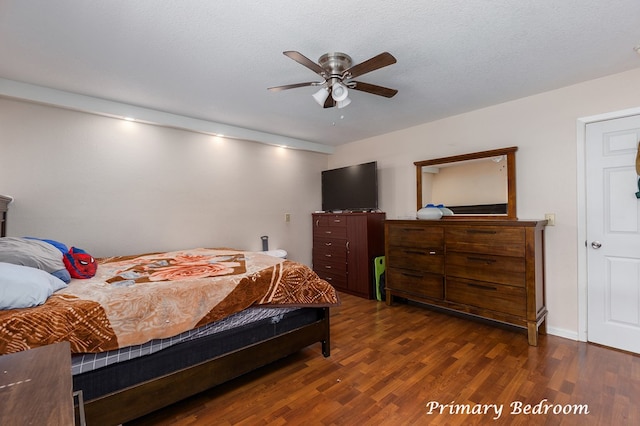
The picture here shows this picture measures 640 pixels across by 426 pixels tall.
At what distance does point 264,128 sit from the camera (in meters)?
4.12

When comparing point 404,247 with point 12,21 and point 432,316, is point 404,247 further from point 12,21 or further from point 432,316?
point 12,21

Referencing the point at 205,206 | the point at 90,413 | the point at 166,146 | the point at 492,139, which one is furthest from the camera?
the point at 205,206

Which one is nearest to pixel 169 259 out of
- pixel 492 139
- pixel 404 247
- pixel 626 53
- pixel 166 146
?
pixel 166 146

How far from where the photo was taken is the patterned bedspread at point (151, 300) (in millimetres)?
1410

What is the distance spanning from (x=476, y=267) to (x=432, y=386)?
4.63 ft

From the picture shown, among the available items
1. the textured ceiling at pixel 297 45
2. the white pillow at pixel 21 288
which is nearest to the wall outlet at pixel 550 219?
the textured ceiling at pixel 297 45

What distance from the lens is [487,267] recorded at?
9.53ft

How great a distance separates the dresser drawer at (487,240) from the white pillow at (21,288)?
3304mm

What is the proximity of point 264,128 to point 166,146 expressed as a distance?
4.21 ft

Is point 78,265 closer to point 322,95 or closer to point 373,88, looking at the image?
point 322,95

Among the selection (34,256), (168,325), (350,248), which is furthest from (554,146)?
(34,256)

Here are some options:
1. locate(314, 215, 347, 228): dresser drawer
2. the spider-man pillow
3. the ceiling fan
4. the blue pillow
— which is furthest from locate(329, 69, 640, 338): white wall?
the blue pillow

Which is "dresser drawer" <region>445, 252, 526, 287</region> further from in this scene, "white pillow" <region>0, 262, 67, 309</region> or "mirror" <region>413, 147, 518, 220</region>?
"white pillow" <region>0, 262, 67, 309</region>

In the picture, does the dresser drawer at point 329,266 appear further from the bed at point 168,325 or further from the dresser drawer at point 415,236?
the bed at point 168,325
